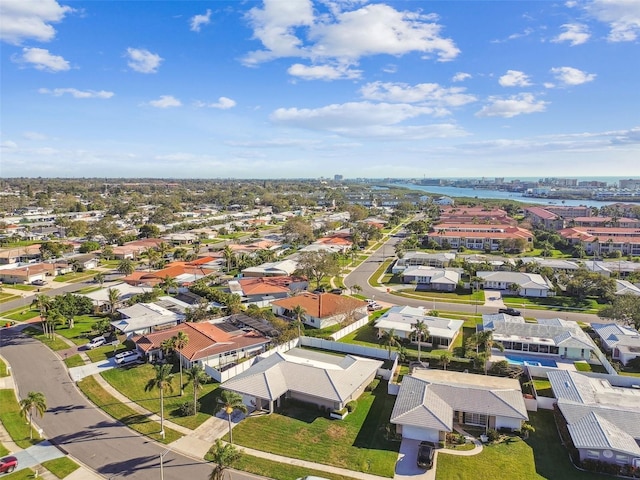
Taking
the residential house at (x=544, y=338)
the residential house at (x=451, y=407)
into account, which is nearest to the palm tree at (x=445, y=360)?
the residential house at (x=451, y=407)

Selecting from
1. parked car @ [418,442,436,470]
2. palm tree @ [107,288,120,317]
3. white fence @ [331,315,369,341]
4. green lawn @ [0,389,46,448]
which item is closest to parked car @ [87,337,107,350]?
palm tree @ [107,288,120,317]

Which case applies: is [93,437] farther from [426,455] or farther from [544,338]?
[544,338]

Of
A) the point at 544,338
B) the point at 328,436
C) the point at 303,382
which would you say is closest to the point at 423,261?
the point at 544,338

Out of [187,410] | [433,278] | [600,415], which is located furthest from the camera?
[433,278]

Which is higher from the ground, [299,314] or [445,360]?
[299,314]

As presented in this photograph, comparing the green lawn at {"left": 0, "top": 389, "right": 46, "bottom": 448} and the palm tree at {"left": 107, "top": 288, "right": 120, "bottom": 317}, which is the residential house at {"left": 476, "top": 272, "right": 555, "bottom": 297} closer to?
the palm tree at {"left": 107, "top": 288, "right": 120, "bottom": 317}
